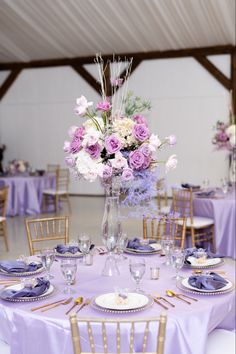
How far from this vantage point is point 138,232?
7.26m

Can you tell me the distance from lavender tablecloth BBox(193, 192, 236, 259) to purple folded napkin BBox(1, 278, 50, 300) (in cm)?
370

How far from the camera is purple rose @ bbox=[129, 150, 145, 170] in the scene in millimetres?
2400

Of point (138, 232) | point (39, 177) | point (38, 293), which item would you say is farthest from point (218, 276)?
point (39, 177)

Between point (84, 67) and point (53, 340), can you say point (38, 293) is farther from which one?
point (84, 67)

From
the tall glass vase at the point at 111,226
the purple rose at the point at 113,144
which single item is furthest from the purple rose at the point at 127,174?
the tall glass vase at the point at 111,226

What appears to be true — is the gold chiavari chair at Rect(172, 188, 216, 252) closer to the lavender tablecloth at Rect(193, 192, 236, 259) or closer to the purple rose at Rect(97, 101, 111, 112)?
the lavender tablecloth at Rect(193, 192, 236, 259)

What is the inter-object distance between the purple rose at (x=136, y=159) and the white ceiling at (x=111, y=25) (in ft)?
22.5

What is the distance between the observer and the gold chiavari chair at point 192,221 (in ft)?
18.0

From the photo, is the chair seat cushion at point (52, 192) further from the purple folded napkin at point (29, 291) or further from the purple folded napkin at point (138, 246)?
the purple folded napkin at point (29, 291)

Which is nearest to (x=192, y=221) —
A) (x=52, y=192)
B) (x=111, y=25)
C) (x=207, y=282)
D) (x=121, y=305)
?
(x=207, y=282)

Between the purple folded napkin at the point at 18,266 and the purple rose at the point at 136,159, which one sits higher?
the purple rose at the point at 136,159

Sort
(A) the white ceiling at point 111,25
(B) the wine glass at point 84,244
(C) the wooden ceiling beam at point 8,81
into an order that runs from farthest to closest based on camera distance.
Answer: (C) the wooden ceiling beam at point 8,81 < (A) the white ceiling at point 111,25 < (B) the wine glass at point 84,244

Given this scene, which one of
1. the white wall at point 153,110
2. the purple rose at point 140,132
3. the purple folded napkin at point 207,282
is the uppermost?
the white wall at point 153,110

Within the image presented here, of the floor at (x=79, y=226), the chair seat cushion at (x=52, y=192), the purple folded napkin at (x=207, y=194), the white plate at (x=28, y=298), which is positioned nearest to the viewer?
the white plate at (x=28, y=298)
